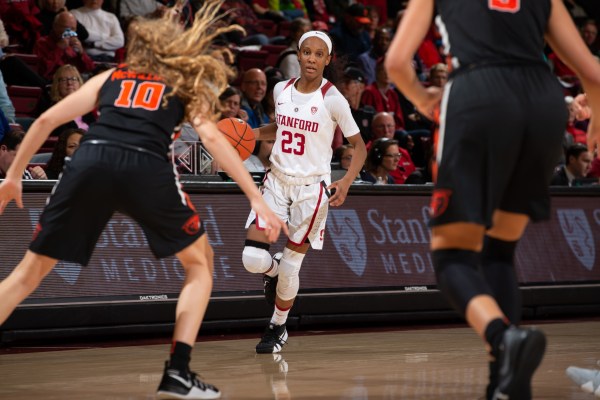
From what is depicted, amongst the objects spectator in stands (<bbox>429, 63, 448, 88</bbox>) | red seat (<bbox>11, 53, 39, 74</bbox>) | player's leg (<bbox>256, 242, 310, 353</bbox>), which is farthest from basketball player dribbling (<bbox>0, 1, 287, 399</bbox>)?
spectator in stands (<bbox>429, 63, 448, 88</bbox>)

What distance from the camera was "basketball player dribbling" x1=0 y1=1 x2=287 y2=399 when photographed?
451 centimetres

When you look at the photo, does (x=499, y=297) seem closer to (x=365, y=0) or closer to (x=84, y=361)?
(x=84, y=361)

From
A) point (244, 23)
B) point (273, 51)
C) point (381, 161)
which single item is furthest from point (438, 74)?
point (381, 161)

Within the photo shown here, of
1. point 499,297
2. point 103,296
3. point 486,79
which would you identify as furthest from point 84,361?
point 486,79

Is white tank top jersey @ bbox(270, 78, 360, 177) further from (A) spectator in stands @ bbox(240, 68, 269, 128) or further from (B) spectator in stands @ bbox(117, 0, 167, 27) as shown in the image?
(B) spectator in stands @ bbox(117, 0, 167, 27)

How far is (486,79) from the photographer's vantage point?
3.85 metres

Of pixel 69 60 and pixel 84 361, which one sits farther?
pixel 69 60

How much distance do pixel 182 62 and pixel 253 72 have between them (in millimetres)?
6610

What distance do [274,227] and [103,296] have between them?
3.45m

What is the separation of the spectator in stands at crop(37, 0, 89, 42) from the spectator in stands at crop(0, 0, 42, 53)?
8 centimetres

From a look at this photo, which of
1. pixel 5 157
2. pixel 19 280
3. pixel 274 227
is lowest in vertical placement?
pixel 5 157

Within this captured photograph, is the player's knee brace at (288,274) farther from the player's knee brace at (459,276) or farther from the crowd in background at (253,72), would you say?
the player's knee brace at (459,276)

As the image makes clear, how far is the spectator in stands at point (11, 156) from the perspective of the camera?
27.0 feet

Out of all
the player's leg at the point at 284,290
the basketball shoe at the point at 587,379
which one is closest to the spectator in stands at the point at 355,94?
the player's leg at the point at 284,290
